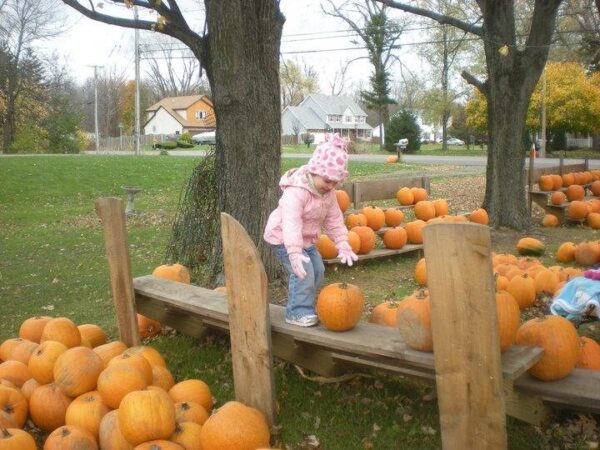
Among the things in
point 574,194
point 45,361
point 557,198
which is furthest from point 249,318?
point 574,194

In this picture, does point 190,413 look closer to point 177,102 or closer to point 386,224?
point 386,224

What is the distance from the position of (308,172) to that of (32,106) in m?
48.1

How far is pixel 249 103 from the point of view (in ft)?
19.5

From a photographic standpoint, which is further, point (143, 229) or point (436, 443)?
point (143, 229)

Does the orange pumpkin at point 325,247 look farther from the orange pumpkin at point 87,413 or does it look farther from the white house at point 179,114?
the white house at point 179,114

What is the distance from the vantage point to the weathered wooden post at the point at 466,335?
8.41ft

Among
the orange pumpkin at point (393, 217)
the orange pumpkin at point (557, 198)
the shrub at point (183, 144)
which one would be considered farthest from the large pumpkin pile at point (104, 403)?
the shrub at point (183, 144)

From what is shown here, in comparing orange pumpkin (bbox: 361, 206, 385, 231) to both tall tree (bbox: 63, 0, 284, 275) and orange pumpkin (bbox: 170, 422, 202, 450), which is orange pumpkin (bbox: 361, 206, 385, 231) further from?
orange pumpkin (bbox: 170, 422, 202, 450)

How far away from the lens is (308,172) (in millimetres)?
3766

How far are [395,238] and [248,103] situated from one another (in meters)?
3.38

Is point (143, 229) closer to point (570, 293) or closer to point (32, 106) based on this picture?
point (570, 293)

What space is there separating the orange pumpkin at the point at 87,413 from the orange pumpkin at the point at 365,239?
4771mm

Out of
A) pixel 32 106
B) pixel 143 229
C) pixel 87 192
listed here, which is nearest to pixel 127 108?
pixel 32 106

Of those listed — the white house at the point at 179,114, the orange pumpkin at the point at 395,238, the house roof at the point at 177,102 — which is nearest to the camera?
the orange pumpkin at the point at 395,238
